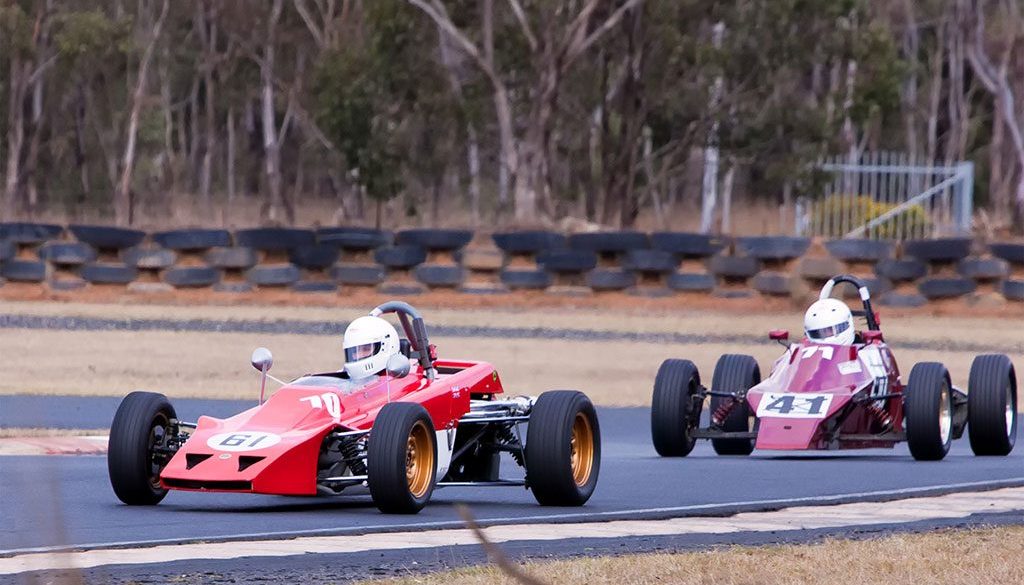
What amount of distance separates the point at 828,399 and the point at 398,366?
4.52m

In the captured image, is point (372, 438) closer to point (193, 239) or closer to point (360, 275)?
point (360, 275)

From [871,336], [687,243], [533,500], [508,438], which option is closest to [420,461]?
[508,438]

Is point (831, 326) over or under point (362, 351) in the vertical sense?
under

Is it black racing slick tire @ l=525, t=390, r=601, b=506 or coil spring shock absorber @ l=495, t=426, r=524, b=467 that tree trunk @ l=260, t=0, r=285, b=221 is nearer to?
coil spring shock absorber @ l=495, t=426, r=524, b=467

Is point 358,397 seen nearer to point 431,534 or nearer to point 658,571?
point 431,534

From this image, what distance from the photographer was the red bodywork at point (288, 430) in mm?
9148

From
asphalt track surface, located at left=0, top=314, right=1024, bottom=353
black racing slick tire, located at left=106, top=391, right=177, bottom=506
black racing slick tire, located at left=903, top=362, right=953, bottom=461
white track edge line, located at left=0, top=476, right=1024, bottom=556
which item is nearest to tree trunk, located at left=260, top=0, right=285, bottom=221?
asphalt track surface, located at left=0, top=314, right=1024, bottom=353

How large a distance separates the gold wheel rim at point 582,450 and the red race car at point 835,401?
3.06m

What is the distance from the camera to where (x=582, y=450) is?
10438 mm

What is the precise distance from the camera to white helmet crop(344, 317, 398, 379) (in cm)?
1031

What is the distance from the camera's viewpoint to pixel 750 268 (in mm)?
28094

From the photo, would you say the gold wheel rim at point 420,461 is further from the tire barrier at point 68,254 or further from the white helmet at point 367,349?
the tire barrier at point 68,254

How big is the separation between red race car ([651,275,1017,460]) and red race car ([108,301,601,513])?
320 cm

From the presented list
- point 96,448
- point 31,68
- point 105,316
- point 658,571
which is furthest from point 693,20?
point 658,571
